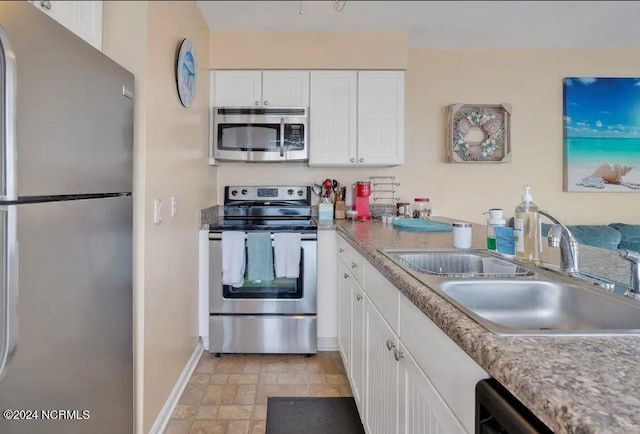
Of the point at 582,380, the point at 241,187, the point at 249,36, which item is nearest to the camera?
the point at 582,380

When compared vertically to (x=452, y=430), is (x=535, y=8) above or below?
above

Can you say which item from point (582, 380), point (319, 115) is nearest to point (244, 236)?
point (319, 115)

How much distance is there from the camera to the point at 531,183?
116 inches

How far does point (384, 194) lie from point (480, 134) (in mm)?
928

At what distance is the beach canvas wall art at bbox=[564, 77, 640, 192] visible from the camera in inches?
111

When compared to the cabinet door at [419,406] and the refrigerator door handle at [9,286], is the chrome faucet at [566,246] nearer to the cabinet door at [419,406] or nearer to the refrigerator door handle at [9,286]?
the cabinet door at [419,406]

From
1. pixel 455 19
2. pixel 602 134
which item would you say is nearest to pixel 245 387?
pixel 455 19

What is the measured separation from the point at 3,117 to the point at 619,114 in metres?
3.78

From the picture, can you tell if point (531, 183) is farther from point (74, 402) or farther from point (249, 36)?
point (74, 402)

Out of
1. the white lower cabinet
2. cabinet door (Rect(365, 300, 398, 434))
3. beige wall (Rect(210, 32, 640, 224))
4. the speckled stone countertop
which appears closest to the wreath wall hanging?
beige wall (Rect(210, 32, 640, 224))

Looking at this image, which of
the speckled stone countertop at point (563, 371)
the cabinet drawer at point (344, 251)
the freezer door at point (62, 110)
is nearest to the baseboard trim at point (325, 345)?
the cabinet drawer at point (344, 251)

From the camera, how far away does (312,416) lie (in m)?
1.66

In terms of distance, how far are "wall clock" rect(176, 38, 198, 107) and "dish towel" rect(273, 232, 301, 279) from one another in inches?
36.6

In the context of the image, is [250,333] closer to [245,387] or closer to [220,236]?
[245,387]
